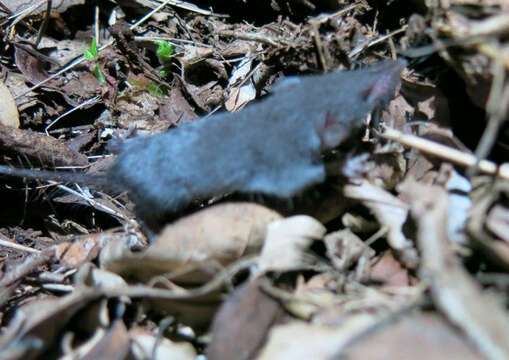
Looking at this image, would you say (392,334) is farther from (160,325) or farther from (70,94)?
(70,94)

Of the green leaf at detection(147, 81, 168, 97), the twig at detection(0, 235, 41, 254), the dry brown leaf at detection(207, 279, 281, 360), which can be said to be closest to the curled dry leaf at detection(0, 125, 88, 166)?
the twig at detection(0, 235, 41, 254)

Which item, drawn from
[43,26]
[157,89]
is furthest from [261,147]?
[43,26]

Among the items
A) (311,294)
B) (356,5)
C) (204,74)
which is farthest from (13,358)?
(356,5)

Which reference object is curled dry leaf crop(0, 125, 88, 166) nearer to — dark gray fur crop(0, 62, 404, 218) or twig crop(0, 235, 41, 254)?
twig crop(0, 235, 41, 254)

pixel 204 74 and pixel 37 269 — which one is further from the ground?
pixel 204 74

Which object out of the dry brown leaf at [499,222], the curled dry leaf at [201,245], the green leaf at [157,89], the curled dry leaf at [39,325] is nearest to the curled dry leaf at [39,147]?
the green leaf at [157,89]

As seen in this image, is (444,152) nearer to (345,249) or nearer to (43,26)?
(345,249)

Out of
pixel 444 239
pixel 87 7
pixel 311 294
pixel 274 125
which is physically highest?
pixel 87 7
